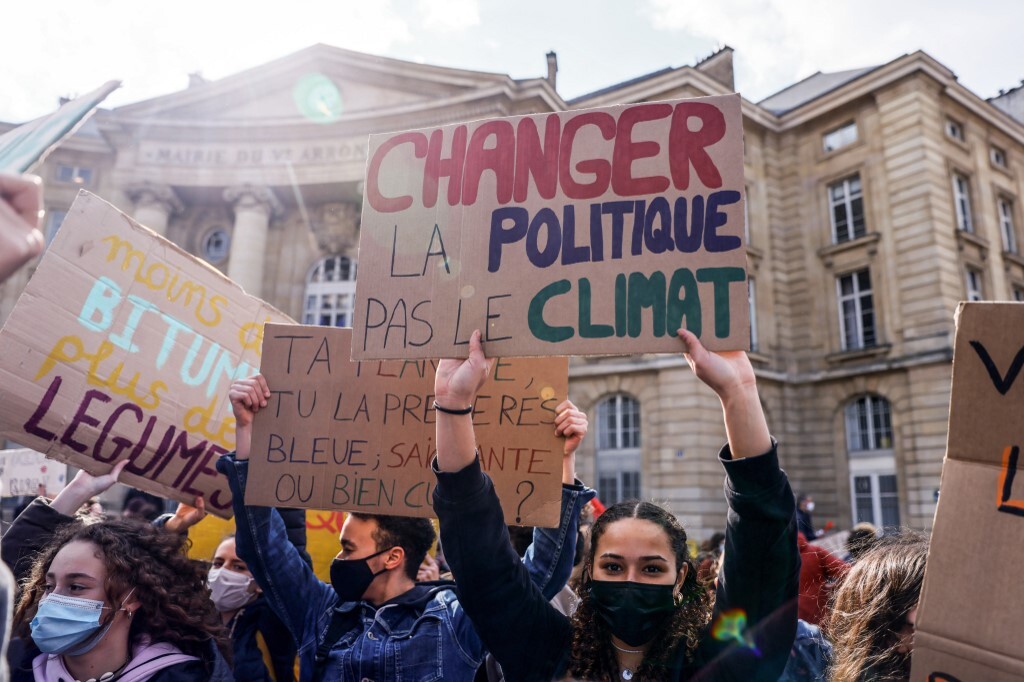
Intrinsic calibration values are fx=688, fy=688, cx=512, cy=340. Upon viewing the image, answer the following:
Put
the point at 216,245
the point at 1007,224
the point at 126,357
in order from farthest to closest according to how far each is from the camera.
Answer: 1. the point at 216,245
2. the point at 1007,224
3. the point at 126,357

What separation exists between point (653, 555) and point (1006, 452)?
952mm

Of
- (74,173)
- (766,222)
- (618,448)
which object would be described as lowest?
(618,448)

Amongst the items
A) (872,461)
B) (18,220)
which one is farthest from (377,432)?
(872,461)

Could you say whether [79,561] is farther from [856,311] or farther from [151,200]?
[151,200]

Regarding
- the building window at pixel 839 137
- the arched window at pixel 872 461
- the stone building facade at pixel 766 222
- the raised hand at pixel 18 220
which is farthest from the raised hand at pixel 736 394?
the building window at pixel 839 137

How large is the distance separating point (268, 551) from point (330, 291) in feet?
67.3

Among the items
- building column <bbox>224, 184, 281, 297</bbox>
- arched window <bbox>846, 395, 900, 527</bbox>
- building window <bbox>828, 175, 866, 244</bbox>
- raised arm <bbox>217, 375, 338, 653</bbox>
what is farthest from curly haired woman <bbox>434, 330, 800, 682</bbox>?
building column <bbox>224, 184, 281, 297</bbox>

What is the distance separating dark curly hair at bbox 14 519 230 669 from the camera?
2.42 metres

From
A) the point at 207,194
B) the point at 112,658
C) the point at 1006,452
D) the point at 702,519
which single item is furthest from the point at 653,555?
the point at 207,194

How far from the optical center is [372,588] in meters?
2.65

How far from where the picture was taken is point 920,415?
1717 cm

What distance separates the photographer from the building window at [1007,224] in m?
21.0

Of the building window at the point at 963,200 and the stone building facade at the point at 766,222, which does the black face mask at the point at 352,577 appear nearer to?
the stone building facade at the point at 766,222

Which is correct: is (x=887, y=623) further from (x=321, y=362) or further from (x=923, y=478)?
(x=923, y=478)
